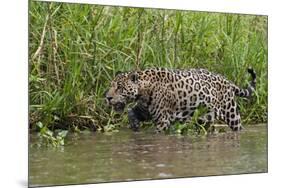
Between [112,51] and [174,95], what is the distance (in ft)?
1.97

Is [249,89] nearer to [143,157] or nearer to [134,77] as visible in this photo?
[134,77]

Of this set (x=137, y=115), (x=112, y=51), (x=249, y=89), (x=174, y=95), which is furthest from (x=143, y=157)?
(x=249, y=89)

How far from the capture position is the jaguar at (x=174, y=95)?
16.9 ft

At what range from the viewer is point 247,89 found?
5.56 meters

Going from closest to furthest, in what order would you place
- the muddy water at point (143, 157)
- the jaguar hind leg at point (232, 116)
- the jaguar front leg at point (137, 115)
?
1. the muddy water at point (143, 157)
2. the jaguar front leg at point (137, 115)
3. the jaguar hind leg at point (232, 116)

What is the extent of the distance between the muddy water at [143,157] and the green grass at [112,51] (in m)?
0.13

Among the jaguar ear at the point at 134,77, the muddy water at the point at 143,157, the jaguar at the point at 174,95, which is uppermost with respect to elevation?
the jaguar ear at the point at 134,77

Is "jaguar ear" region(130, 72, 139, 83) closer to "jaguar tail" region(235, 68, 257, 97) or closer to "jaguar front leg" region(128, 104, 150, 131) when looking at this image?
"jaguar front leg" region(128, 104, 150, 131)

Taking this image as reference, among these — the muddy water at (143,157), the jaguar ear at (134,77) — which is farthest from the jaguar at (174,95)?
the muddy water at (143,157)

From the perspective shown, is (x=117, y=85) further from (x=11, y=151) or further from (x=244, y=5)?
(x=244, y=5)

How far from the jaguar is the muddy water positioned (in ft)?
0.41

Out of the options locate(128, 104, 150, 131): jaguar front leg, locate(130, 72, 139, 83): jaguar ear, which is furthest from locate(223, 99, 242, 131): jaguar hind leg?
locate(130, 72, 139, 83): jaguar ear

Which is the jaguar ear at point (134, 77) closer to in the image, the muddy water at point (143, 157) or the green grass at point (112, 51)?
the green grass at point (112, 51)
